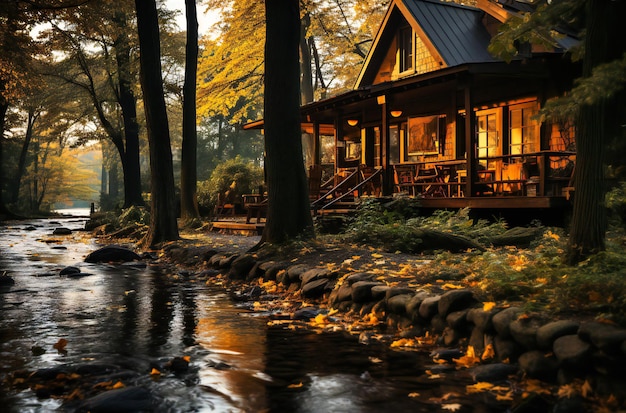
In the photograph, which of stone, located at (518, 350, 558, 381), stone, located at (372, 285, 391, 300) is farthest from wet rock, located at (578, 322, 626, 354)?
stone, located at (372, 285, 391, 300)

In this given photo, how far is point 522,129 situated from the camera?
61.2 ft

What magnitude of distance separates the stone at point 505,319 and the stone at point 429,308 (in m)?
0.90

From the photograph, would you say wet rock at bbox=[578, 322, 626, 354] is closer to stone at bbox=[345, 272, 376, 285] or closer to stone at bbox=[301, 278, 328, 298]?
stone at bbox=[345, 272, 376, 285]

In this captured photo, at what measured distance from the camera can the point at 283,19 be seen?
488 inches

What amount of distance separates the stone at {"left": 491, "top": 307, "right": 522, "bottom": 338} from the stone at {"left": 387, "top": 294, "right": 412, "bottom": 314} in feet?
4.64

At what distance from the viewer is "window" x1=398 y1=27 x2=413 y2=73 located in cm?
2240

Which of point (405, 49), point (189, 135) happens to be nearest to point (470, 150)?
point (405, 49)

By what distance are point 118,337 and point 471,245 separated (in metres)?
6.91

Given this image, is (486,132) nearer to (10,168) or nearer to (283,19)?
(283,19)

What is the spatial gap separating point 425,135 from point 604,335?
57.7 ft

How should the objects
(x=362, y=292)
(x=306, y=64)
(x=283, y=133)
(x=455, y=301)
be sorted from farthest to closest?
(x=306, y=64) → (x=283, y=133) → (x=362, y=292) → (x=455, y=301)

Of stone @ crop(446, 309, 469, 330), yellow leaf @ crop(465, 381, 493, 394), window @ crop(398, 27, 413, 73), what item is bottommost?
yellow leaf @ crop(465, 381, 493, 394)

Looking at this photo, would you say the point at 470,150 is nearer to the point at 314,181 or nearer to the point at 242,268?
the point at 314,181

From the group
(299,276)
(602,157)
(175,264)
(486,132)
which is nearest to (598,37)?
(602,157)
